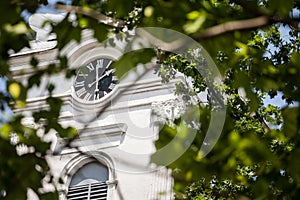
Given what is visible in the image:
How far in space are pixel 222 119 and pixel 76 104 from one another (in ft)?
49.0

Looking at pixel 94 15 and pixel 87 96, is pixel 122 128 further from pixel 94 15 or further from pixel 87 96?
pixel 94 15

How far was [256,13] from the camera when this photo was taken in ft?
14.8

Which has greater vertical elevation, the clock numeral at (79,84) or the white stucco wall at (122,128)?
the clock numeral at (79,84)

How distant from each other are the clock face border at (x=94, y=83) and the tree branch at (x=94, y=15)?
14.0 m

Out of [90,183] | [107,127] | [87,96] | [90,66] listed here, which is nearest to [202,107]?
[90,183]

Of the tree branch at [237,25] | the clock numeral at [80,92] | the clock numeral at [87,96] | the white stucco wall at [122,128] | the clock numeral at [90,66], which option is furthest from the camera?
the clock numeral at [90,66]

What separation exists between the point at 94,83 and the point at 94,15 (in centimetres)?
1533

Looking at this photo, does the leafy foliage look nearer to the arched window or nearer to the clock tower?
the clock tower

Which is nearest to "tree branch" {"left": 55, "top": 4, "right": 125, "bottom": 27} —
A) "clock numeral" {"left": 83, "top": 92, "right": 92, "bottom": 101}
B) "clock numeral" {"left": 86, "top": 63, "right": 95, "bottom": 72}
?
"clock numeral" {"left": 83, "top": 92, "right": 92, "bottom": 101}

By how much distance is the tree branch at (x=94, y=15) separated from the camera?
198 inches

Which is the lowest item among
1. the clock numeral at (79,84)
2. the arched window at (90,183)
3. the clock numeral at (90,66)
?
the arched window at (90,183)

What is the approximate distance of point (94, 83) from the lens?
20469 mm

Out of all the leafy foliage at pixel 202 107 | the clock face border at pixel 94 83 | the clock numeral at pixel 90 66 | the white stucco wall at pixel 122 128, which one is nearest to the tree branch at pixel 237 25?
the leafy foliage at pixel 202 107

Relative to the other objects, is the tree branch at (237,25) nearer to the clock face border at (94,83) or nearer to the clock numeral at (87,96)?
the clock face border at (94,83)
